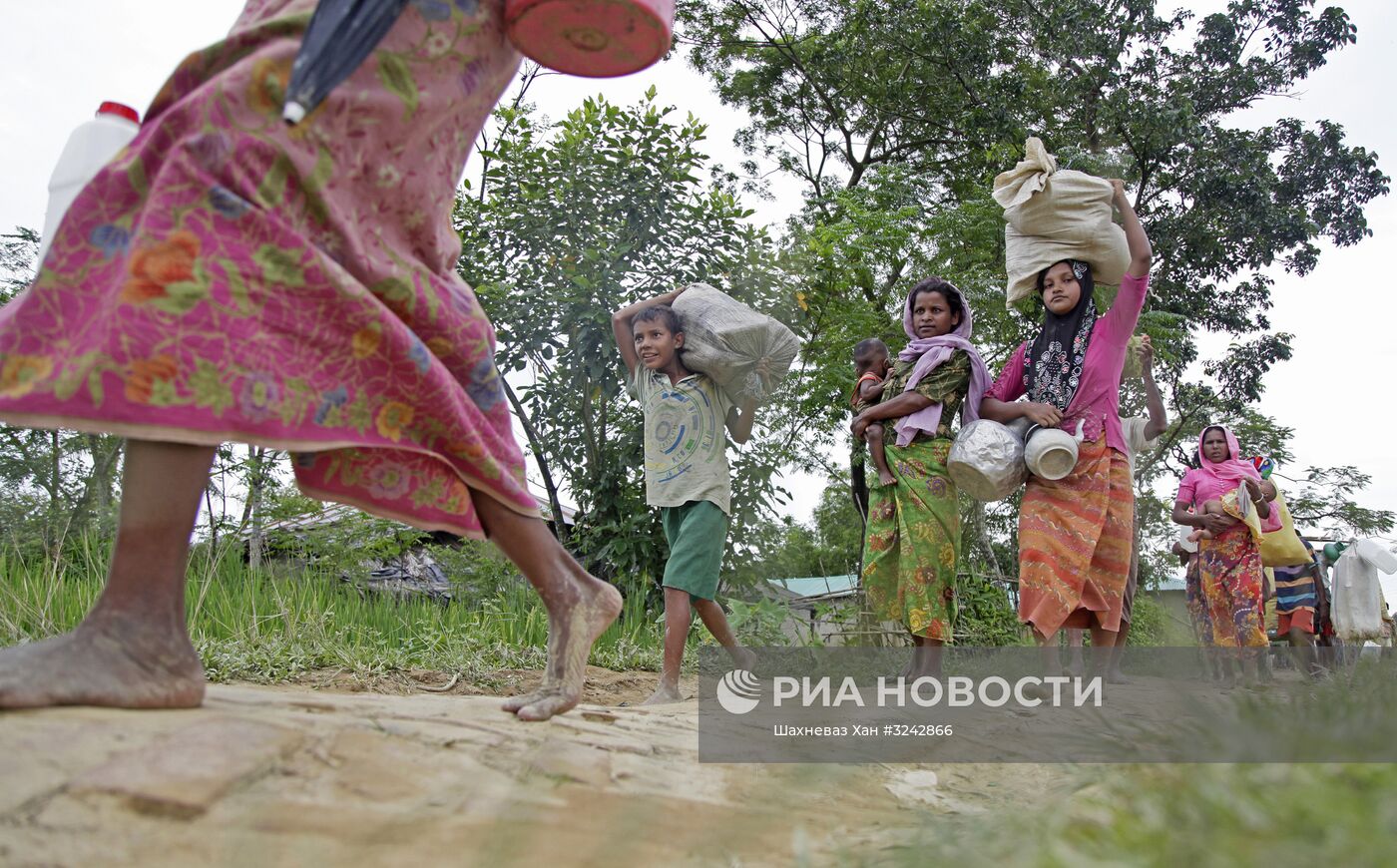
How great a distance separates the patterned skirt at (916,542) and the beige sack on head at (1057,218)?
82 centimetres

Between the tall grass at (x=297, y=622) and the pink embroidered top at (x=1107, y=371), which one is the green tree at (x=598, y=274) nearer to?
the tall grass at (x=297, y=622)

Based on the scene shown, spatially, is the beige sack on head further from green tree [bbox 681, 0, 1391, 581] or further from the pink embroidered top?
green tree [bbox 681, 0, 1391, 581]

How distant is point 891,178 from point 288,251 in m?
8.58

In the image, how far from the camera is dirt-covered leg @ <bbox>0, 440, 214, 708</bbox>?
5.21ft

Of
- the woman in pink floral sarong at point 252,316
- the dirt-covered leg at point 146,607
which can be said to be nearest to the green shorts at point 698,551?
the woman in pink floral sarong at point 252,316

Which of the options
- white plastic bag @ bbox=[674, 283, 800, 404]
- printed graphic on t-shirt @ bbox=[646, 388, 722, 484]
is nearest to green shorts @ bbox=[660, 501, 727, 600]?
printed graphic on t-shirt @ bbox=[646, 388, 722, 484]

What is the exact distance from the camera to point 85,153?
83.2 inches

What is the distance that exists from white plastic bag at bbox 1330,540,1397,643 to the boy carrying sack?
554cm

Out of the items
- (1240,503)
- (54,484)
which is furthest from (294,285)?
(1240,503)

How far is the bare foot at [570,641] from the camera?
85.6 inches

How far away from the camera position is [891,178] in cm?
959

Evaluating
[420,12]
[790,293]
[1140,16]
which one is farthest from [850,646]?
[1140,16]

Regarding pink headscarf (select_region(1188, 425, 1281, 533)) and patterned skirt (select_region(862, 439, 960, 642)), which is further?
pink headscarf (select_region(1188, 425, 1281, 533))

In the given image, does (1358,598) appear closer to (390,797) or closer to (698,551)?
(698,551)
